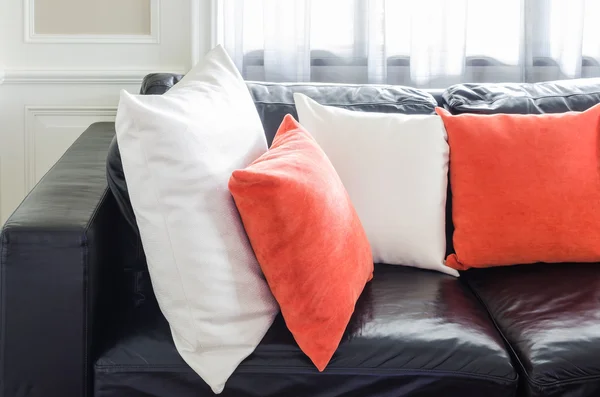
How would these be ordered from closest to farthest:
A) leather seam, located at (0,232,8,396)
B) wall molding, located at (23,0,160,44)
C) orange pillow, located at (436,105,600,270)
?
leather seam, located at (0,232,8,396)
orange pillow, located at (436,105,600,270)
wall molding, located at (23,0,160,44)

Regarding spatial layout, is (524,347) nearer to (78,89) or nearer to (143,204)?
(143,204)

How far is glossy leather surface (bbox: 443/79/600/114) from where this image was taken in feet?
6.79

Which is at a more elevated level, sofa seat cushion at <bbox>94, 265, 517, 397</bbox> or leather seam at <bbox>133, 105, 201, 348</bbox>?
leather seam at <bbox>133, 105, 201, 348</bbox>

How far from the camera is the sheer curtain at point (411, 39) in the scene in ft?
7.98

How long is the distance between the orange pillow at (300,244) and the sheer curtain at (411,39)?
974mm

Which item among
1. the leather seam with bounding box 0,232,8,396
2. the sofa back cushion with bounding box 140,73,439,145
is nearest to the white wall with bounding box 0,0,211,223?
the sofa back cushion with bounding box 140,73,439,145

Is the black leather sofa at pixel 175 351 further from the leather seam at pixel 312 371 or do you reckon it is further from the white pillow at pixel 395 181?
the white pillow at pixel 395 181

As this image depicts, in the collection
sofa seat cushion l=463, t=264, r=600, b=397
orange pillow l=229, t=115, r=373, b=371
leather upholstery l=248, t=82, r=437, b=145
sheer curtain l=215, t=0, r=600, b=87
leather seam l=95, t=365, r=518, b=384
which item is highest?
sheer curtain l=215, t=0, r=600, b=87

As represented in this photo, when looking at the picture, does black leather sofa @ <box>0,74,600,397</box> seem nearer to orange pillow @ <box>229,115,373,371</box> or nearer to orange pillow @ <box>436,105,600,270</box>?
orange pillow @ <box>229,115,373,371</box>

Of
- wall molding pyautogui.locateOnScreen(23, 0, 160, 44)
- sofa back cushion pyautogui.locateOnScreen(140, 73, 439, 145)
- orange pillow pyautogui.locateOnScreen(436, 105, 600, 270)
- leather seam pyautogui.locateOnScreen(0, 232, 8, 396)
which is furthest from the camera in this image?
wall molding pyautogui.locateOnScreen(23, 0, 160, 44)

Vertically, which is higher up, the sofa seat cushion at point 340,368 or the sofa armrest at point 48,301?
the sofa armrest at point 48,301

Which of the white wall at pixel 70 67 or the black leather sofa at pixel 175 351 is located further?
the white wall at pixel 70 67

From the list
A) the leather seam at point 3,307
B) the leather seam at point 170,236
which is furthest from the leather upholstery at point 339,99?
the leather seam at point 3,307

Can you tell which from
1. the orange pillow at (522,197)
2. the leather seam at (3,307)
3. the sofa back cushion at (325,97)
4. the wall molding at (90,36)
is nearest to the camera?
the leather seam at (3,307)
